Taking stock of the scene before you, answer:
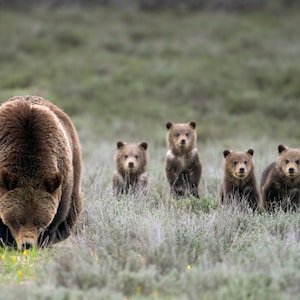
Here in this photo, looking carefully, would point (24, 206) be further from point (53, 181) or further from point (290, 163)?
point (290, 163)

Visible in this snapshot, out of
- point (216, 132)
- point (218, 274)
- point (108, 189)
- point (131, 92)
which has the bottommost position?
point (218, 274)

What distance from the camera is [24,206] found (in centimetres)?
685

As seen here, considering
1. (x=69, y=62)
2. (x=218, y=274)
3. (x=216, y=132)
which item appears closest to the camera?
(x=218, y=274)

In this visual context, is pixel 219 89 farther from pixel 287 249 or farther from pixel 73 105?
pixel 287 249

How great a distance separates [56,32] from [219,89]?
31.2 ft

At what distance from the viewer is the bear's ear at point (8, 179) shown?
6769 millimetres

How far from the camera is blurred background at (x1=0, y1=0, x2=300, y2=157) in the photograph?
976 inches

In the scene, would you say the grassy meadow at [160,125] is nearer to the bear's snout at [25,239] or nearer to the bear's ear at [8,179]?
the bear's snout at [25,239]

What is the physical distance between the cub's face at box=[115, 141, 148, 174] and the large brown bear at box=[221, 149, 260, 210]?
6.50 ft

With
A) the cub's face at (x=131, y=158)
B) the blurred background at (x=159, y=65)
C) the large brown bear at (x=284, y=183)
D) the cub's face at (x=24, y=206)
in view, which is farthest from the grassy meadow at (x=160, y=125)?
the large brown bear at (x=284, y=183)

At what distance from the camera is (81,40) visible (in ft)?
108

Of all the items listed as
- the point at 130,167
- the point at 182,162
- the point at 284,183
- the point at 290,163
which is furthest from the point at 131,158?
the point at 290,163

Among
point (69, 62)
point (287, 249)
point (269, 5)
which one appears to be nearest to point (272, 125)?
point (69, 62)

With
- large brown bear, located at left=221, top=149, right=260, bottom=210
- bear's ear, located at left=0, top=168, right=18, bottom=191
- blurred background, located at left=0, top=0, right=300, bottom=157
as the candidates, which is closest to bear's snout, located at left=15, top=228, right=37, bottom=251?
bear's ear, located at left=0, top=168, right=18, bottom=191
